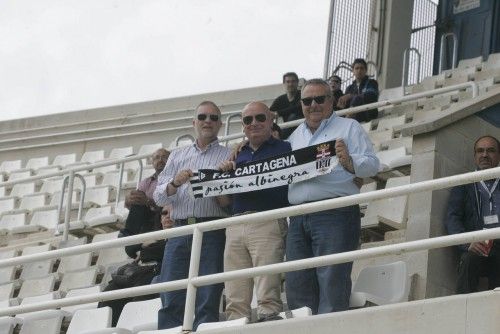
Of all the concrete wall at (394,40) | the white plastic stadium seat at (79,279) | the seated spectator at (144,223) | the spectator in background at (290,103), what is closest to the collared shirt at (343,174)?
the seated spectator at (144,223)

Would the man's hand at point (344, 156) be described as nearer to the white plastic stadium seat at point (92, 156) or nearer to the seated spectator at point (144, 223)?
the seated spectator at point (144, 223)

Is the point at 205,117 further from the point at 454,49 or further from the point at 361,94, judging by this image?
the point at 454,49

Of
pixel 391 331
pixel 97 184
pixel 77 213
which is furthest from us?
pixel 97 184

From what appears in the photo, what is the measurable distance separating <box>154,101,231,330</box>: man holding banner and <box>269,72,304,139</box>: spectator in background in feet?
14.0

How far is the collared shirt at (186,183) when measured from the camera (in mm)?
11352

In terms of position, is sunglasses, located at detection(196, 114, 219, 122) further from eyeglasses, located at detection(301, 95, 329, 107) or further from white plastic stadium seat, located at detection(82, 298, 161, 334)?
white plastic stadium seat, located at detection(82, 298, 161, 334)

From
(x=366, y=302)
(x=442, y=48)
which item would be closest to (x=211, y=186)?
(x=366, y=302)

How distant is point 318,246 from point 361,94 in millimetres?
6056

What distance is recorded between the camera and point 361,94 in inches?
637

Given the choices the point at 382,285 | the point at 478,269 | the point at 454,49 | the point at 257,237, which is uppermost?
the point at 454,49

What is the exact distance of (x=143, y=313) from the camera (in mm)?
11445

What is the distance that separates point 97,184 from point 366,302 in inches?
320

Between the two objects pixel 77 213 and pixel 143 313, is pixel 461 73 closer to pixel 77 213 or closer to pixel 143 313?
pixel 77 213

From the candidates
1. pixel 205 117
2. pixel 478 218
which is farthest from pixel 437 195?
pixel 205 117
